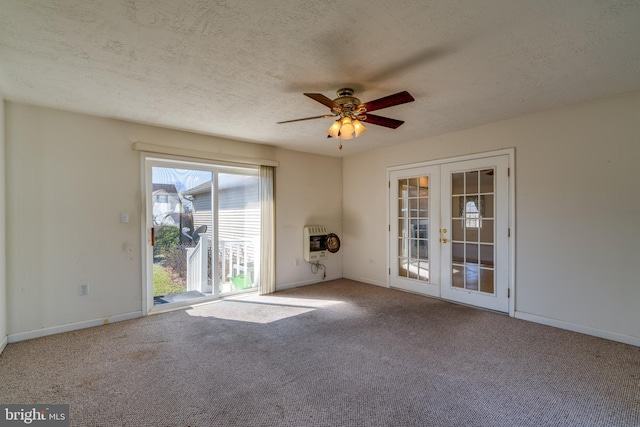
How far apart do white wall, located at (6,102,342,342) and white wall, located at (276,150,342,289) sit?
191 centimetres

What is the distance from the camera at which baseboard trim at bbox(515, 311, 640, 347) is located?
295cm

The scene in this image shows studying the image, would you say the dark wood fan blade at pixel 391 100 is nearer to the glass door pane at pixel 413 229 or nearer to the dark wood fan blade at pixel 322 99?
the dark wood fan blade at pixel 322 99

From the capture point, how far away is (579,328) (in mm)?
3227

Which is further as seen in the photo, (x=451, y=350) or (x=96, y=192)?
(x=96, y=192)

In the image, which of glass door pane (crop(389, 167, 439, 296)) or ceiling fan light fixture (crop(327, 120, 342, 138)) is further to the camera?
glass door pane (crop(389, 167, 439, 296))

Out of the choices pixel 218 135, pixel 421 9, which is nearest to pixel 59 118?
pixel 218 135

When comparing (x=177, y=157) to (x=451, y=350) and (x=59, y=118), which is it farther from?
(x=451, y=350)

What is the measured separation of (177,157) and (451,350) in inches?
159

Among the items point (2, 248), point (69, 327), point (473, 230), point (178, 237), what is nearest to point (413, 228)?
point (473, 230)

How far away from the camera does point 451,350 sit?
2.85 metres

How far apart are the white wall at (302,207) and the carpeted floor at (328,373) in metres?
1.61

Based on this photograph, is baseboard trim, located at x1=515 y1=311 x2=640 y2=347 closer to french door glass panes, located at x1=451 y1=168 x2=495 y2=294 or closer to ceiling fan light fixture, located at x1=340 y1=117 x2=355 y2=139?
french door glass panes, located at x1=451 y1=168 x2=495 y2=294

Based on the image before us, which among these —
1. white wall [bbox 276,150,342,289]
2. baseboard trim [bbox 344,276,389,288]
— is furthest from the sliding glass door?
baseboard trim [bbox 344,276,389,288]

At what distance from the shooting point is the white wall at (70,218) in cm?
307
